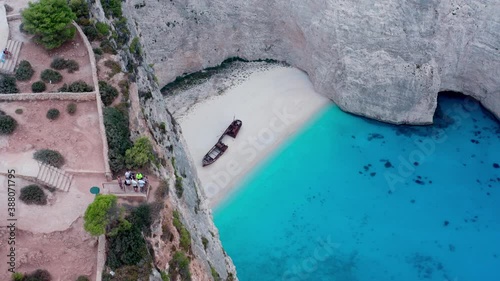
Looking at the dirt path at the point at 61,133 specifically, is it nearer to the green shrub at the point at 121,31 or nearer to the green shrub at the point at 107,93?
the green shrub at the point at 107,93

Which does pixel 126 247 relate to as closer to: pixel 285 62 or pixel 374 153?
pixel 374 153

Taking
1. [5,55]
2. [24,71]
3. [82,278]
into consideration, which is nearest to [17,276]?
[82,278]

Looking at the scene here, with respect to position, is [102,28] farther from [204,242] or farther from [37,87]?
[204,242]

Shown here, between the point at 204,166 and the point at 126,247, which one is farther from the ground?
the point at 126,247

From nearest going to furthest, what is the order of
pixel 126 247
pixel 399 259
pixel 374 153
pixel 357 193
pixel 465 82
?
pixel 126 247
pixel 399 259
pixel 357 193
pixel 374 153
pixel 465 82

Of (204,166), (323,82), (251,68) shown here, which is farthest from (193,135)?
(323,82)

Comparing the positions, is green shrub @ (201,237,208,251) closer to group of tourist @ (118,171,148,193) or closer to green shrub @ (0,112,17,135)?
group of tourist @ (118,171,148,193)
